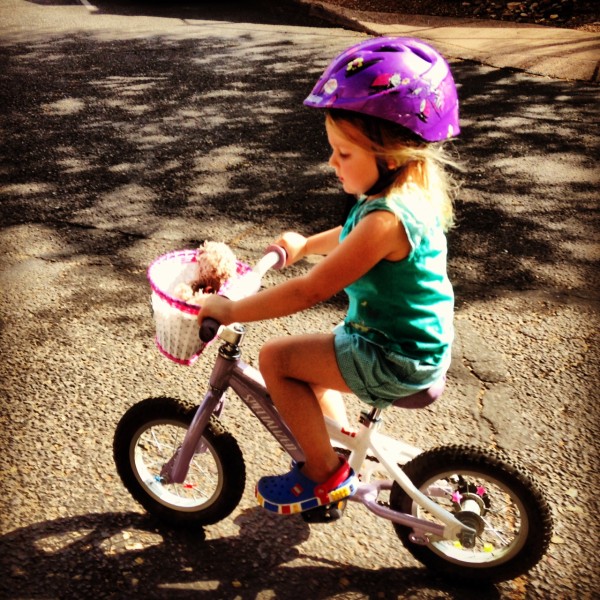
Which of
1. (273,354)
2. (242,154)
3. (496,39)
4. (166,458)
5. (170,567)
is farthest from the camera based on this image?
(496,39)

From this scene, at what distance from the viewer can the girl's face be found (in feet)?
6.47

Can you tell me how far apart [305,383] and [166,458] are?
3.22ft

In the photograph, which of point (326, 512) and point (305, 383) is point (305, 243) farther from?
point (326, 512)

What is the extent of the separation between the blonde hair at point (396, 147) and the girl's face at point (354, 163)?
1cm

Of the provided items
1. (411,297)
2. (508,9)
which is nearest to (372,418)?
(411,297)

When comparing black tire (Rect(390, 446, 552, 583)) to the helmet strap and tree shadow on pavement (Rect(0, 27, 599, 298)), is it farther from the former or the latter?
tree shadow on pavement (Rect(0, 27, 599, 298))

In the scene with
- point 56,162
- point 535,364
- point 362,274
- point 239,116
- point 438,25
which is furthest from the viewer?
point 438,25

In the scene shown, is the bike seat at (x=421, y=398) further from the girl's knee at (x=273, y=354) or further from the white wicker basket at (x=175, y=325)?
the white wicker basket at (x=175, y=325)

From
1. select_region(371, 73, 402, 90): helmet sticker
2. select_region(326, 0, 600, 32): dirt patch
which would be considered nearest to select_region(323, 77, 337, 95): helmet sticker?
select_region(371, 73, 402, 90): helmet sticker

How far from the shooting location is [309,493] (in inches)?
90.6

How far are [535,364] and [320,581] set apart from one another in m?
1.73

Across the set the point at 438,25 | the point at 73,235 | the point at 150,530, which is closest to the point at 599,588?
the point at 150,530

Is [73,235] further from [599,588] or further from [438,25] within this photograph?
[438,25]

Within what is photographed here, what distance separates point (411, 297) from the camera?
6.62 feet
